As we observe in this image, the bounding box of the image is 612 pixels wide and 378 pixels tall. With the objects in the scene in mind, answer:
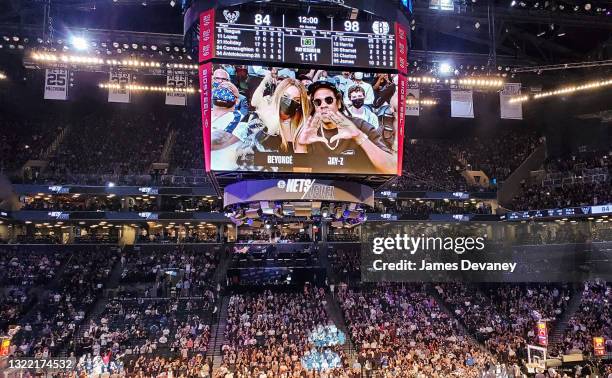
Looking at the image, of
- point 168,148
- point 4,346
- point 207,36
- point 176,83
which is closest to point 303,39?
point 207,36

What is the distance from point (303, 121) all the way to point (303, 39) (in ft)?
6.29

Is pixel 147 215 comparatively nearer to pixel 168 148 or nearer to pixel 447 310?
pixel 168 148

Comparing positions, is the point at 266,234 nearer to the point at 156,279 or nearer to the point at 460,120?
the point at 156,279

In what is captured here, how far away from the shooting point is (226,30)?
12.7 meters

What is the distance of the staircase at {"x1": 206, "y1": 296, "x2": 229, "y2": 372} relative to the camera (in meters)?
25.2

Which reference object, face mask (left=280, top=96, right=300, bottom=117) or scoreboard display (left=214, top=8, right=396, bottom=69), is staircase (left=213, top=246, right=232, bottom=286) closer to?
face mask (left=280, top=96, right=300, bottom=117)

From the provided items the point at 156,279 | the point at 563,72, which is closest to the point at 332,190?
the point at 563,72

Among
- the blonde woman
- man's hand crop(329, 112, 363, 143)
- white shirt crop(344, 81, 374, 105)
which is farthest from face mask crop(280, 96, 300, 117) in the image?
white shirt crop(344, 81, 374, 105)

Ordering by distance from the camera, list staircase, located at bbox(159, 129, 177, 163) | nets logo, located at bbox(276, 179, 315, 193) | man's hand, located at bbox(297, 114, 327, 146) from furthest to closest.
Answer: staircase, located at bbox(159, 129, 177, 163) < nets logo, located at bbox(276, 179, 315, 193) < man's hand, located at bbox(297, 114, 327, 146)

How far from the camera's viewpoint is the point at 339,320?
94.2 ft

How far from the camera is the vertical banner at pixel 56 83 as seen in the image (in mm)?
20875

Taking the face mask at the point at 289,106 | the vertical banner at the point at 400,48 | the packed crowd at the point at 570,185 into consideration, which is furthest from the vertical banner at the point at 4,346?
the packed crowd at the point at 570,185

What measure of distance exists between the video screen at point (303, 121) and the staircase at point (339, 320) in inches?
574

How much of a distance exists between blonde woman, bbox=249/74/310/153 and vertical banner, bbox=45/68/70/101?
1159 cm
